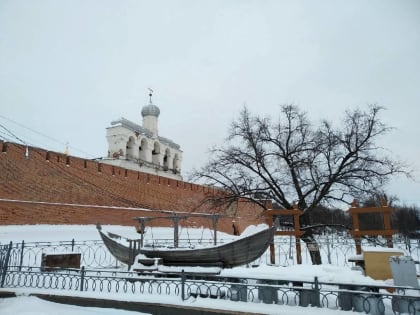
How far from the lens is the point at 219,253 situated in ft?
26.6

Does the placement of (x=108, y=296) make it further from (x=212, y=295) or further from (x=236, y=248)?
(x=236, y=248)

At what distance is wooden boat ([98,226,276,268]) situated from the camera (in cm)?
798

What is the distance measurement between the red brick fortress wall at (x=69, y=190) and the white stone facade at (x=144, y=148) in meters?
7.00

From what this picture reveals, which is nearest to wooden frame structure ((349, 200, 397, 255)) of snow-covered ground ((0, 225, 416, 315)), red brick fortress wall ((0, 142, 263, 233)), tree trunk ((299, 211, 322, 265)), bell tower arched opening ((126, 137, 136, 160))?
tree trunk ((299, 211, 322, 265))

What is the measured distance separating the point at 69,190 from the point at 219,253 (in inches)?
435

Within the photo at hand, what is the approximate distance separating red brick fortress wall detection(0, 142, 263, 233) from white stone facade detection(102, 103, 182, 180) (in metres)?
7.00

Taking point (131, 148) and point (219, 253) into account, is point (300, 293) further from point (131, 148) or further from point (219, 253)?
point (131, 148)

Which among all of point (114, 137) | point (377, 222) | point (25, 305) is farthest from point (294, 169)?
point (377, 222)

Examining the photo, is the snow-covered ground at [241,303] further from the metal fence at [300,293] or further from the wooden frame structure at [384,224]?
the wooden frame structure at [384,224]

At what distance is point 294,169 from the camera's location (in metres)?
14.0

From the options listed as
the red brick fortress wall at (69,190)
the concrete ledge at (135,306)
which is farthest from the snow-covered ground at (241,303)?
the red brick fortress wall at (69,190)

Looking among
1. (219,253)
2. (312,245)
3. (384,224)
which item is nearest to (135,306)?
(219,253)

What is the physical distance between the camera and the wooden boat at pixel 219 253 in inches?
314

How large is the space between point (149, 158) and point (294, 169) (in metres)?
19.8
